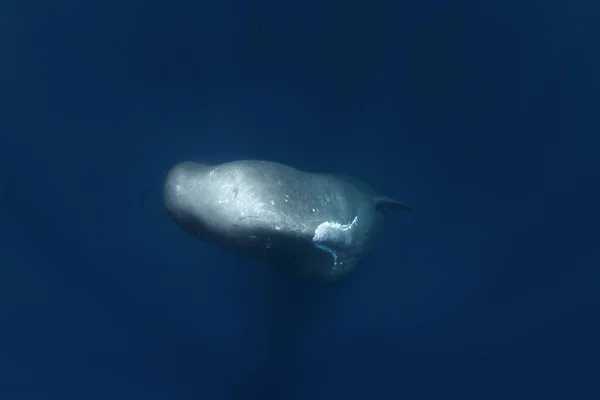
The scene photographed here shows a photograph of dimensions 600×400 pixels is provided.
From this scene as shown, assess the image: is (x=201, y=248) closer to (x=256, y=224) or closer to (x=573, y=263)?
(x=256, y=224)

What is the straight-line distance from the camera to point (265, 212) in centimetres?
774

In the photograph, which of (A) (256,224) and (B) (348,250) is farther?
(B) (348,250)

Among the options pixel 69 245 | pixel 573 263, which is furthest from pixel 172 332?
pixel 573 263

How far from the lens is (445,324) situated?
44.5ft

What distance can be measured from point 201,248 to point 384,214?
4608mm

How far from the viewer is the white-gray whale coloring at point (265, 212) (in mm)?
7805

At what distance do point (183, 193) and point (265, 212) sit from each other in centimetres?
147

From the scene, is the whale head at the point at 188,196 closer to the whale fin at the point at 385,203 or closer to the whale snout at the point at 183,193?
the whale snout at the point at 183,193

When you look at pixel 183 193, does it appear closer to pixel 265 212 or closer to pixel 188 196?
pixel 188 196

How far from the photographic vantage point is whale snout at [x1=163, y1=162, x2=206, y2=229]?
820 centimetres

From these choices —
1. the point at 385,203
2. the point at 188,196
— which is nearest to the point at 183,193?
the point at 188,196

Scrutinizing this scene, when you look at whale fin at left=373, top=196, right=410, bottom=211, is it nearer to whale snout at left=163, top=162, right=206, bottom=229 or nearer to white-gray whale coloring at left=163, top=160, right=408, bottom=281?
white-gray whale coloring at left=163, top=160, right=408, bottom=281

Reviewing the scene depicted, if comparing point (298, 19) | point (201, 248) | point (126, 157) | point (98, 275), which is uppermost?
point (298, 19)

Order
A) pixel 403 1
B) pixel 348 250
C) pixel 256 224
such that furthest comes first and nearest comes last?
pixel 403 1 < pixel 348 250 < pixel 256 224
